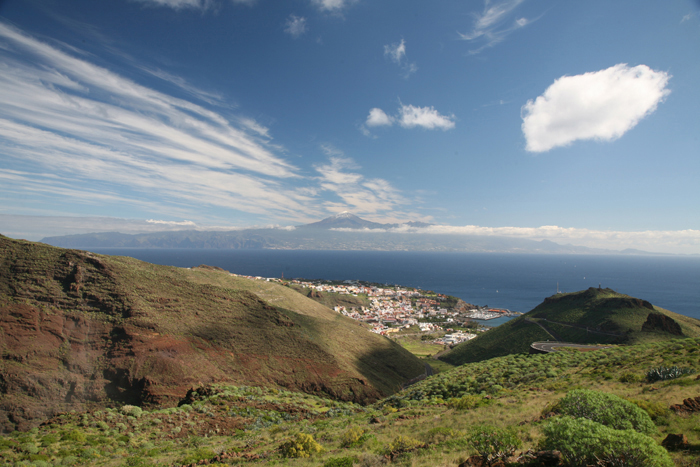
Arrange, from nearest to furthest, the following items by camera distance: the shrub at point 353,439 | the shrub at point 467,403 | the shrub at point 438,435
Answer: the shrub at point 438,435, the shrub at point 353,439, the shrub at point 467,403

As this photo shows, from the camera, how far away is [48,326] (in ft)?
74.8

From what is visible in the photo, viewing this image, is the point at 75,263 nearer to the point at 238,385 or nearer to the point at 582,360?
the point at 238,385

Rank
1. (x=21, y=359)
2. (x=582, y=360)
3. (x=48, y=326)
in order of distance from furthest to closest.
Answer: (x=582, y=360) → (x=48, y=326) → (x=21, y=359)

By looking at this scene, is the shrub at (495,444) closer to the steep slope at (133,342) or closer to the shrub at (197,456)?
the shrub at (197,456)

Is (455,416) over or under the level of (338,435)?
over

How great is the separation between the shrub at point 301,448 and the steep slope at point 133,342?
15.8 metres

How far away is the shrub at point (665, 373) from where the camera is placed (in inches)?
599

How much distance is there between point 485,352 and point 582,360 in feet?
99.9

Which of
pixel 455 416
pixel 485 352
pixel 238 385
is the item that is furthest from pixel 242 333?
pixel 485 352

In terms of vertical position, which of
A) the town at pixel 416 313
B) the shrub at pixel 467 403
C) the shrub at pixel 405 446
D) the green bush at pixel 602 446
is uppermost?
the green bush at pixel 602 446

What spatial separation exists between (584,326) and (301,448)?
5832 cm

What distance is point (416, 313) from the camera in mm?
111500

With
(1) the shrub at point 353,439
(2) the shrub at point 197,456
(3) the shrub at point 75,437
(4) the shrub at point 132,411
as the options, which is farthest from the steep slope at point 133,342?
(1) the shrub at point 353,439

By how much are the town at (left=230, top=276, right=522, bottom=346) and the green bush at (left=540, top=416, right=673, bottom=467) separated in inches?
2903
